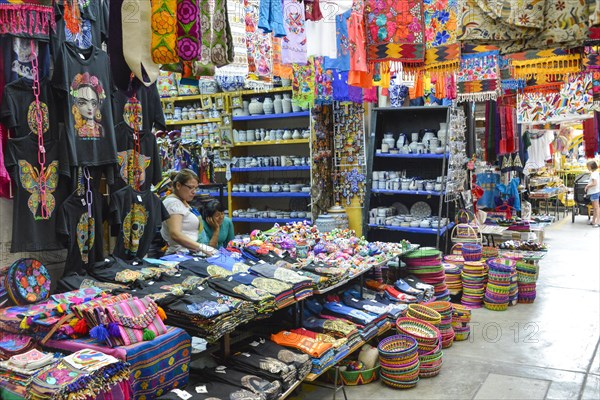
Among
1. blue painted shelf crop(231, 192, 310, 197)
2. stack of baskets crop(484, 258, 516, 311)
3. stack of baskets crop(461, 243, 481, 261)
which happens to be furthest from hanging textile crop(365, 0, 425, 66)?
blue painted shelf crop(231, 192, 310, 197)

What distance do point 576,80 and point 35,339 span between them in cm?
650

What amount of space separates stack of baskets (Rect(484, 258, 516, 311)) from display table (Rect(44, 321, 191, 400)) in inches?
170

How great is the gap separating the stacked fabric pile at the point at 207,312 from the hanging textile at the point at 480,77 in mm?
3257

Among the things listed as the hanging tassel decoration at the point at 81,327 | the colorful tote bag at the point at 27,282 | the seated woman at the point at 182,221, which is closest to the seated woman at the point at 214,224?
the seated woman at the point at 182,221

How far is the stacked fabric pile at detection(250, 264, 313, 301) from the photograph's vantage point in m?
3.62

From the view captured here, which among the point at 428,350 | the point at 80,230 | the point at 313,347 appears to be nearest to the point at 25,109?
the point at 80,230

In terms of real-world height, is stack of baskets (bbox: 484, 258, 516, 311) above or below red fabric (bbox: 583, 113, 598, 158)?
below

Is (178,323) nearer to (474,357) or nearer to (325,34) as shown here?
(325,34)

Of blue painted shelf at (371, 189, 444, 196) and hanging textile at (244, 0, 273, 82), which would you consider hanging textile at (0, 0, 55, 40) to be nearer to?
hanging textile at (244, 0, 273, 82)

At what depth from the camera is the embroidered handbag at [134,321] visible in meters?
2.57


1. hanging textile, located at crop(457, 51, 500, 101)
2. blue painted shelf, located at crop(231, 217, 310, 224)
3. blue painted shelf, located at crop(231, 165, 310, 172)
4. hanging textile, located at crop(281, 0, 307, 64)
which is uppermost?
hanging textile, located at crop(281, 0, 307, 64)

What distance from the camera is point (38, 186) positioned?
3092mm

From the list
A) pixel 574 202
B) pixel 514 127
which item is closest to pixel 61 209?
pixel 514 127

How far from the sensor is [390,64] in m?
4.84
